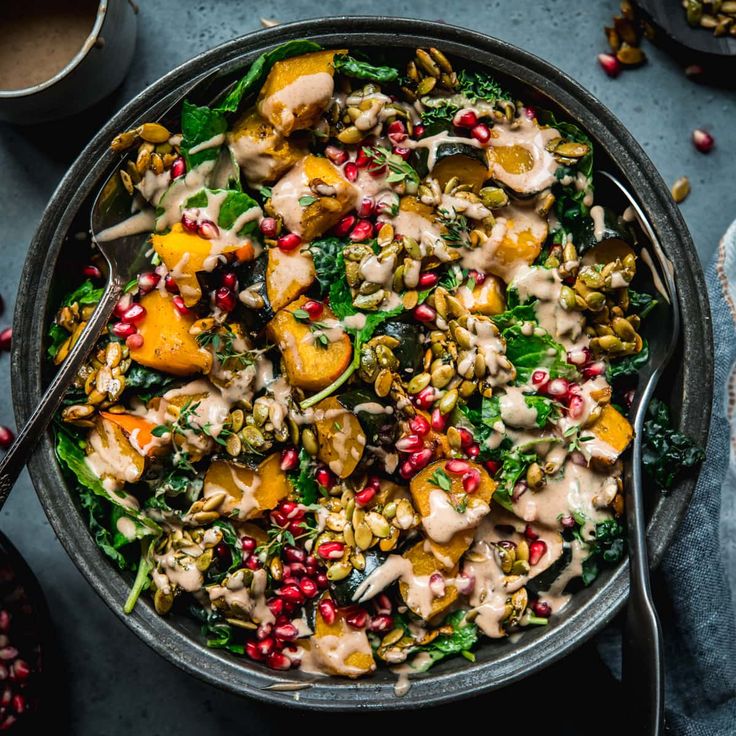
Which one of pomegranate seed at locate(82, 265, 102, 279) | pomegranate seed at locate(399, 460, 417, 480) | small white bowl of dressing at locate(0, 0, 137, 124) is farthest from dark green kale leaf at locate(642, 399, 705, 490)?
small white bowl of dressing at locate(0, 0, 137, 124)

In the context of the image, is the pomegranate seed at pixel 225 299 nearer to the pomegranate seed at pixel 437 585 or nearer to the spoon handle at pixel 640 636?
the pomegranate seed at pixel 437 585

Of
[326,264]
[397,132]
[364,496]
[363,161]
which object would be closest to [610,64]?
[397,132]

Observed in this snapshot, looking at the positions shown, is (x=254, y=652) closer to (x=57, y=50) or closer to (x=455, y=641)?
(x=455, y=641)

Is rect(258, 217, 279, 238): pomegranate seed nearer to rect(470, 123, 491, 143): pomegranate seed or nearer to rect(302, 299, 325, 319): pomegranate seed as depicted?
rect(302, 299, 325, 319): pomegranate seed

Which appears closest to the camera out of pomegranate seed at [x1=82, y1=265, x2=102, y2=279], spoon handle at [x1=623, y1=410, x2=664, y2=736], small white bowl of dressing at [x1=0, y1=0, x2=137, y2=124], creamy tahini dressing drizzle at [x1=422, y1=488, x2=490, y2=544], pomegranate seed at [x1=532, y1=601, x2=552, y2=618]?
spoon handle at [x1=623, y1=410, x2=664, y2=736]

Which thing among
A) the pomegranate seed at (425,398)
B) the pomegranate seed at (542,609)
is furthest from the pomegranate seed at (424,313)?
the pomegranate seed at (542,609)

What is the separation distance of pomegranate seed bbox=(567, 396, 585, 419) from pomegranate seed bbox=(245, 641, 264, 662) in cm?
150

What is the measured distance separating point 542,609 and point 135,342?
72.9 inches

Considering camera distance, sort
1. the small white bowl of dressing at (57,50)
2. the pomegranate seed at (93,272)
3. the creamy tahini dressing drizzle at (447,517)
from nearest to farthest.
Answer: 1. the creamy tahini dressing drizzle at (447,517)
2. the pomegranate seed at (93,272)
3. the small white bowl of dressing at (57,50)

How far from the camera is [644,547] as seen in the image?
10.4 feet

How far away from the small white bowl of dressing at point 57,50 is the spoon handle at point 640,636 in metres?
2.62

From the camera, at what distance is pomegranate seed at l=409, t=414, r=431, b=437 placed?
329 cm

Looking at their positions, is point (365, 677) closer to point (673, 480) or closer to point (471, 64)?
point (673, 480)

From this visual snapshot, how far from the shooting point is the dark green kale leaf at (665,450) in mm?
3262
